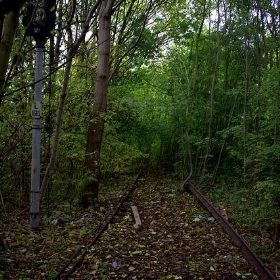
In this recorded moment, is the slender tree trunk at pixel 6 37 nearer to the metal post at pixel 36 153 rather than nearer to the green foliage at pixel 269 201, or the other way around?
the metal post at pixel 36 153

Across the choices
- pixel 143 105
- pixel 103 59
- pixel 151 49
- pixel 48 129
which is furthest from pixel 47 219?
pixel 151 49

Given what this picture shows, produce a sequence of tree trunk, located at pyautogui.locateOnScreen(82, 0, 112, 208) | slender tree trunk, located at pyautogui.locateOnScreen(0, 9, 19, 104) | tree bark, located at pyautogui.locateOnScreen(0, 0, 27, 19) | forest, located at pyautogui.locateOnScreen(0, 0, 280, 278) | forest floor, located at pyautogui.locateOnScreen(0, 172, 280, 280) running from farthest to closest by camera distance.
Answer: tree trunk, located at pyautogui.locateOnScreen(82, 0, 112, 208) < forest, located at pyautogui.locateOnScreen(0, 0, 280, 278) < forest floor, located at pyautogui.locateOnScreen(0, 172, 280, 280) < slender tree trunk, located at pyautogui.locateOnScreen(0, 9, 19, 104) < tree bark, located at pyautogui.locateOnScreen(0, 0, 27, 19)


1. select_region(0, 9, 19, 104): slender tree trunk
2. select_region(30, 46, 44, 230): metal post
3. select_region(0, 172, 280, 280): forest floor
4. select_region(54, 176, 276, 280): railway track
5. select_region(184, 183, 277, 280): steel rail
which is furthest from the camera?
select_region(30, 46, 44, 230): metal post

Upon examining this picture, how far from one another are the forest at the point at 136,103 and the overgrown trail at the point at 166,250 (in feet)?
2.78

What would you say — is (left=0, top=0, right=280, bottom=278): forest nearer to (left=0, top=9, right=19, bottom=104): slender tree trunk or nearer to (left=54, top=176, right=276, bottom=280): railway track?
(left=0, top=9, right=19, bottom=104): slender tree trunk

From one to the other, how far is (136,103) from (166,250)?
24.1 ft

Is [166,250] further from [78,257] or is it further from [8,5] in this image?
[8,5]

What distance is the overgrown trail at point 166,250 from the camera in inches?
185

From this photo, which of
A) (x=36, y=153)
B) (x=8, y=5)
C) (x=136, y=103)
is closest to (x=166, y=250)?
(x=36, y=153)

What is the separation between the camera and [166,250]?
567 cm

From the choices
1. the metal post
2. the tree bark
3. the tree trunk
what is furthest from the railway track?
the tree bark

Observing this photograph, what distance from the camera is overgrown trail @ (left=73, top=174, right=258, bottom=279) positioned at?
470 centimetres

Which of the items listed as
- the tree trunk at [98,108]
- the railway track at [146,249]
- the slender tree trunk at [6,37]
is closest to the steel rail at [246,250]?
the railway track at [146,249]

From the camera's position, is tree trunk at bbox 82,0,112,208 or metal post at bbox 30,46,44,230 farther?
tree trunk at bbox 82,0,112,208
